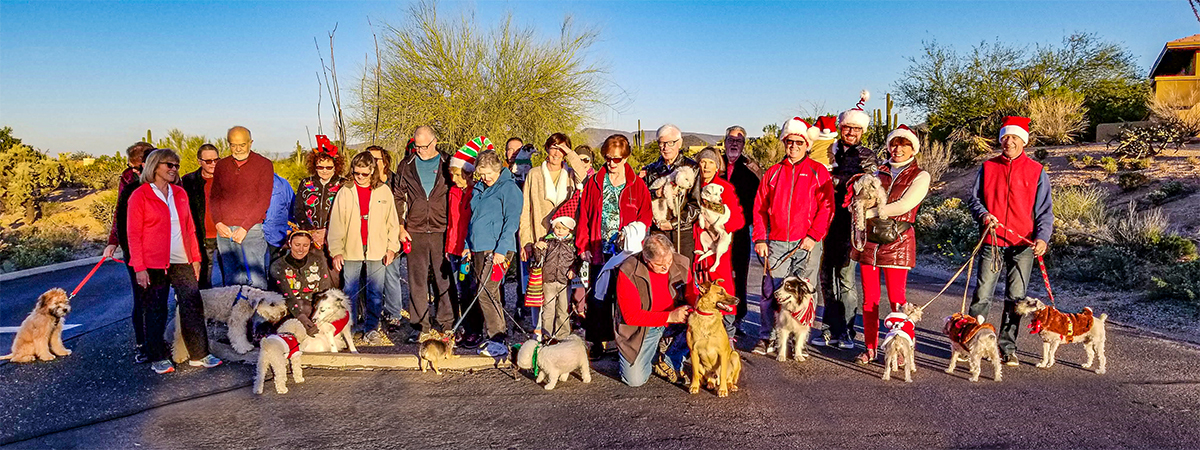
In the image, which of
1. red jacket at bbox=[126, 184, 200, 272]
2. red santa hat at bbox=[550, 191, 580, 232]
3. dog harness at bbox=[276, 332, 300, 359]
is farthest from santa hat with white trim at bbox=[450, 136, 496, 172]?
red jacket at bbox=[126, 184, 200, 272]

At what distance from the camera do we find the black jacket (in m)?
6.47

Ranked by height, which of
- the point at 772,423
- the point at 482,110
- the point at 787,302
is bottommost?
the point at 772,423

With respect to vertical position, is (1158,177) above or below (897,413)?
above

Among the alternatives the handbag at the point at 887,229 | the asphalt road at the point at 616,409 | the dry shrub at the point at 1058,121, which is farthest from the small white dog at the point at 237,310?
the dry shrub at the point at 1058,121

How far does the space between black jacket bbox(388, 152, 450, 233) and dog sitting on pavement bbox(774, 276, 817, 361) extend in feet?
9.64

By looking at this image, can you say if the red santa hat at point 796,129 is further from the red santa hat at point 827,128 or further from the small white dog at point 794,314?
the small white dog at point 794,314

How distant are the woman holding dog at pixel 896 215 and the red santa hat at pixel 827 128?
28.2 inches

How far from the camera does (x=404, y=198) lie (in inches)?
259

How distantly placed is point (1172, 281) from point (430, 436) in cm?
810

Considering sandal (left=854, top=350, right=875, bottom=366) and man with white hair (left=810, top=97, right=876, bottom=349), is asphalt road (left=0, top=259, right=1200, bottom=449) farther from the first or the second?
man with white hair (left=810, top=97, right=876, bottom=349)

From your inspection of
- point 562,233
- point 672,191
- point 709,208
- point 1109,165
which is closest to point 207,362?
point 562,233

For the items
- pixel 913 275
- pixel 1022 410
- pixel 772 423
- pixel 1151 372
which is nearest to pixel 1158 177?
pixel 913 275

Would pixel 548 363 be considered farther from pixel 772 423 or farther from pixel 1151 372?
pixel 1151 372

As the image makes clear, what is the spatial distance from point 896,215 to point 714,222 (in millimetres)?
1349
